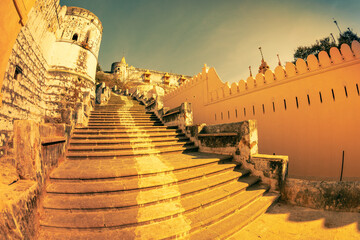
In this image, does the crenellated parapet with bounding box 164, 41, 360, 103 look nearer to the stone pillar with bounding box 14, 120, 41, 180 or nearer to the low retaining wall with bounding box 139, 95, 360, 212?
the low retaining wall with bounding box 139, 95, 360, 212

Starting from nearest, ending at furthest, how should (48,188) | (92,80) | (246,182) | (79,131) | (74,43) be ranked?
(48,188)
(246,182)
(79,131)
(74,43)
(92,80)

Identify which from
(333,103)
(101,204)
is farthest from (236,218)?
(333,103)

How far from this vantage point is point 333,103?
507 centimetres

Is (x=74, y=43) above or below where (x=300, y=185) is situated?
above

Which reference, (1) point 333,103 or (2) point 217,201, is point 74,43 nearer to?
(2) point 217,201

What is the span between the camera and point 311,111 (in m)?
5.45

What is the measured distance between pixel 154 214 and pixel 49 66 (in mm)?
17954

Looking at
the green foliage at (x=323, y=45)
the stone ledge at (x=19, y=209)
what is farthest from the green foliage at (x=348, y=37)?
the stone ledge at (x=19, y=209)

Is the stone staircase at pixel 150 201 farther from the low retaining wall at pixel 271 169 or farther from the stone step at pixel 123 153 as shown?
the low retaining wall at pixel 271 169

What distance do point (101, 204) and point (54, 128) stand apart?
104 inches

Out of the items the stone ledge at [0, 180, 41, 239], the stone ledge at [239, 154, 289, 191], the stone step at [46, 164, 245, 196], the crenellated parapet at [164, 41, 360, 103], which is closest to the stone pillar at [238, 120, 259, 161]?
the stone ledge at [239, 154, 289, 191]

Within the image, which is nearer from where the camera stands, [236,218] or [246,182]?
[236,218]

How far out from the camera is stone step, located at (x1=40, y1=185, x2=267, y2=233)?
2.17m

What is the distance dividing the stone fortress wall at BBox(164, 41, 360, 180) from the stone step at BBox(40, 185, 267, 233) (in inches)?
167
